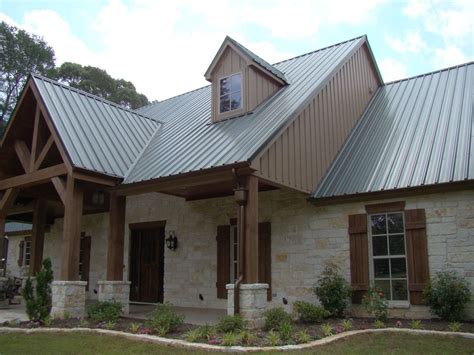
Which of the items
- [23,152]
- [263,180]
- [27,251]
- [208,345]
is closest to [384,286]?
[263,180]

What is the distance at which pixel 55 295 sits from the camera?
415 inches

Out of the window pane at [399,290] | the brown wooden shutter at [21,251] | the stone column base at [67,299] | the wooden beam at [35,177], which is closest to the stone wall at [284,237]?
the window pane at [399,290]

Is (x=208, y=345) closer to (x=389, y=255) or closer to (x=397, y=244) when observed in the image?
(x=389, y=255)

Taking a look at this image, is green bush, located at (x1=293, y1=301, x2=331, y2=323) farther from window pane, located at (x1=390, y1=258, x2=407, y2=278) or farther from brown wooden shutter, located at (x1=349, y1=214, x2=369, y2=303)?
window pane, located at (x1=390, y1=258, x2=407, y2=278)

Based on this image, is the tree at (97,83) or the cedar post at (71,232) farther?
the tree at (97,83)

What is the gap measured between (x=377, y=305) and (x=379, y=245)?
5.41 ft

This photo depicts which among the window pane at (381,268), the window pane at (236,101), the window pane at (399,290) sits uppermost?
the window pane at (236,101)

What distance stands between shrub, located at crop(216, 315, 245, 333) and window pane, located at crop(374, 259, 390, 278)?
12.4 feet

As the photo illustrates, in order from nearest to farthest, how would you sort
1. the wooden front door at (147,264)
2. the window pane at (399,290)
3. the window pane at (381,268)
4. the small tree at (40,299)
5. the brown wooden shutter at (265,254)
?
the small tree at (40,299) → the window pane at (399,290) → the window pane at (381,268) → the brown wooden shutter at (265,254) → the wooden front door at (147,264)

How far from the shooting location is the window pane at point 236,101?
1310 centimetres

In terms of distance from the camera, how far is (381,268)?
10586 millimetres

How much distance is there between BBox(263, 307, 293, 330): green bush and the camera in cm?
856

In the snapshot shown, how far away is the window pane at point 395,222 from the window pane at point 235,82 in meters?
5.38

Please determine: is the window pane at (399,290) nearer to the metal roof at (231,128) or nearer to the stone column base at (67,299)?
the metal roof at (231,128)
